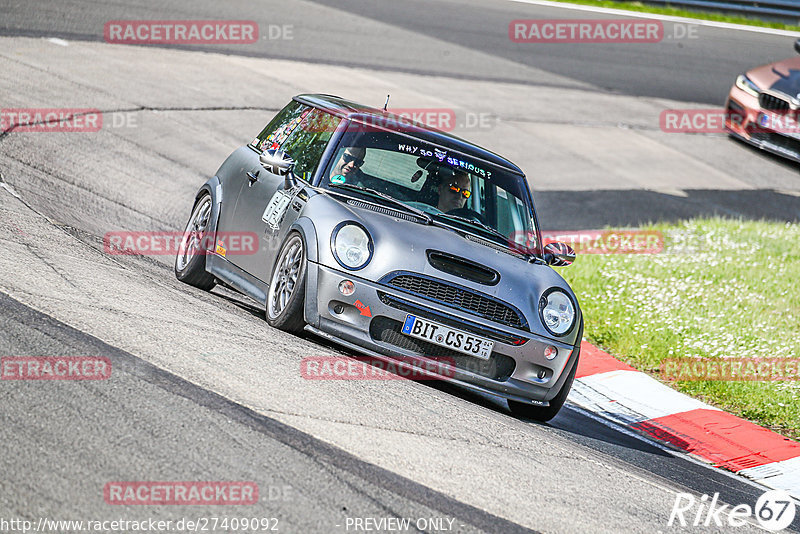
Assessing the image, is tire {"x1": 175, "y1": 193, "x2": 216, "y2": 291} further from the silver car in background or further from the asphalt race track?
the asphalt race track

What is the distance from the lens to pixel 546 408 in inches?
261

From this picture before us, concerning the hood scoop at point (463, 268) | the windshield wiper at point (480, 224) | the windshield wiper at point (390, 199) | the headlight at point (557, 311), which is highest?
the windshield wiper at point (390, 199)

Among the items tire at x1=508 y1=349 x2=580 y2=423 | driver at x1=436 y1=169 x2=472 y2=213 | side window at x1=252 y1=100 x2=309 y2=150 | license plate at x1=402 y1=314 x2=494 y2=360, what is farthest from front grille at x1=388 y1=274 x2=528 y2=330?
side window at x1=252 y1=100 x2=309 y2=150

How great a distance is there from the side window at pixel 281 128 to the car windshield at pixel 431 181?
776 mm

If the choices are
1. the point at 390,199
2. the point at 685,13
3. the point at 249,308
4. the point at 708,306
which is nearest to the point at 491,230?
the point at 390,199

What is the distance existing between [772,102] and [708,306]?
8.22 m

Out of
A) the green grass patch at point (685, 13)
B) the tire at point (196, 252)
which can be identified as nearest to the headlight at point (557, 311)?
the tire at point (196, 252)

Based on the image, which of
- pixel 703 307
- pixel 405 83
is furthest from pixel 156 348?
pixel 405 83

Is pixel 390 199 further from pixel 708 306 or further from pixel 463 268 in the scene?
pixel 708 306

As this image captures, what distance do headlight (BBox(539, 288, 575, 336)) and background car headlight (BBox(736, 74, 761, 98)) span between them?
1203 centimetres

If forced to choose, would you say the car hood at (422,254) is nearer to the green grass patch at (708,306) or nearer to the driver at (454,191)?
the driver at (454,191)

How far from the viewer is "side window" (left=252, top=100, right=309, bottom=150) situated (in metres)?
7.84

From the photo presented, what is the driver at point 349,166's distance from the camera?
6.99m

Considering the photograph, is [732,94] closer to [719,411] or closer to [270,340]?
[719,411]
